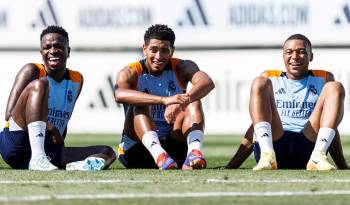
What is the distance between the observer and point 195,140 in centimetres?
938

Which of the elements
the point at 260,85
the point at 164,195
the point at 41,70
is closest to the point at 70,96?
the point at 41,70

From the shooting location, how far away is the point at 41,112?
360 inches

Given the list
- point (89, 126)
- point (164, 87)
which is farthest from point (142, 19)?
point (164, 87)

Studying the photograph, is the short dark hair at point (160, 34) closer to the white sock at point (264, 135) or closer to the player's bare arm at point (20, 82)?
the player's bare arm at point (20, 82)

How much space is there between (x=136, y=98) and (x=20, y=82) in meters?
1.08

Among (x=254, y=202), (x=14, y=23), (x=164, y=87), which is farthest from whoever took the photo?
(x=14, y=23)

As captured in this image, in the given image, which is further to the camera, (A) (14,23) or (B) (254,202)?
(A) (14,23)

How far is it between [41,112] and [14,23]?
12.6 m

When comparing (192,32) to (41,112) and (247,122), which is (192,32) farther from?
(41,112)

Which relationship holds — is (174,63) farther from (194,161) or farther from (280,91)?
(194,161)

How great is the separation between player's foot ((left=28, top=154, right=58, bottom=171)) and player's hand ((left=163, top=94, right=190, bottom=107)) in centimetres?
111

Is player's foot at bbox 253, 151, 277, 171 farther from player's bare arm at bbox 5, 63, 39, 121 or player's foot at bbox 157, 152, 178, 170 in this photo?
player's bare arm at bbox 5, 63, 39, 121

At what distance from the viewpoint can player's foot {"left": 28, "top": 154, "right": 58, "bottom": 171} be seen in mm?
9070

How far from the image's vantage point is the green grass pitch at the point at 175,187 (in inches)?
262
